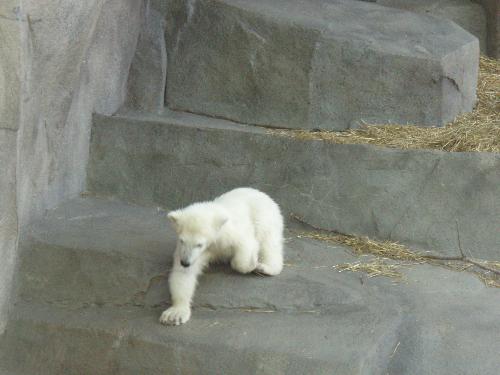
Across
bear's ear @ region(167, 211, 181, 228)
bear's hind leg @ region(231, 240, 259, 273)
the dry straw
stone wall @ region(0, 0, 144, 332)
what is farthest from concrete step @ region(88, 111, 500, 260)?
bear's ear @ region(167, 211, 181, 228)

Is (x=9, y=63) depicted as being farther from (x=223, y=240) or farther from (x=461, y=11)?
(x=461, y=11)

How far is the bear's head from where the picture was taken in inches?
156

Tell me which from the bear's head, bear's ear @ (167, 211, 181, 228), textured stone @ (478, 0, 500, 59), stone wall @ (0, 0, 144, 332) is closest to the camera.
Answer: the bear's head

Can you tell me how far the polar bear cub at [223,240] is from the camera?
4031 millimetres

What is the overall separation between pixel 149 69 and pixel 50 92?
5.29 ft

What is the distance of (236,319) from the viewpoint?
165 inches

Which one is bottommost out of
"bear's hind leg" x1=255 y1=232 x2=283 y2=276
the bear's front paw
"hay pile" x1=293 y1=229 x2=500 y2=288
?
the bear's front paw

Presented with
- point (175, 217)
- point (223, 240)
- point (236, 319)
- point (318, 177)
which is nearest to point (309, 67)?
point (318, 177)

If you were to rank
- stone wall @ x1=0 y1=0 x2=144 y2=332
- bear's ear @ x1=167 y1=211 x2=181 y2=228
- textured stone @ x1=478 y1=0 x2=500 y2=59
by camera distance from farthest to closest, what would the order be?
textured stone @ x1=478 y1=0 x2=500 y2=59 → stone wall @ x1=0 y1=0 x2=144 y2=332 → bear's ear @ x1=167 y1=211 x2=181 y2=228

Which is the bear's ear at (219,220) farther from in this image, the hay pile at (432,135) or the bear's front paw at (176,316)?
the hay pile at (432,135)

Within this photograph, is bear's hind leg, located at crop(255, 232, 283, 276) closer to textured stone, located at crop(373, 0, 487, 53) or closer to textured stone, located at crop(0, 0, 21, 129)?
textured stone, located at crop(0, 0, 21, 129)

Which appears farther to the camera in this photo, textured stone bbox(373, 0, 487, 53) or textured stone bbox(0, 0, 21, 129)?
textured stone bbox(373, 0, 487, 53)

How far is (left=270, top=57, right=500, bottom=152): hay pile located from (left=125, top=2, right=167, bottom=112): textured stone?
1.09 m

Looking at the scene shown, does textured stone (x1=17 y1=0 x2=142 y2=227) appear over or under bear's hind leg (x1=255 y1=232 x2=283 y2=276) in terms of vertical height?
over
